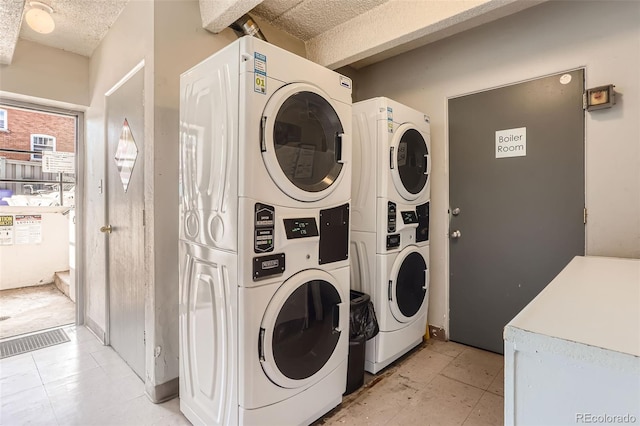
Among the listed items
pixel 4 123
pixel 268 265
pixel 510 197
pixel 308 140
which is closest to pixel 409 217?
pixel 510 197

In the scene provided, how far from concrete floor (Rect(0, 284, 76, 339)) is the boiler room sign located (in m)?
4.25

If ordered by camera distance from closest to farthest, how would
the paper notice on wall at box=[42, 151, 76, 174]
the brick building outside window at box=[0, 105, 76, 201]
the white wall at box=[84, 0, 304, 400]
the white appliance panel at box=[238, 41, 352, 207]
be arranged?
1. the white appliance panel at box=[238, 41, 352, 207]
2. the white wall at box=[84, 0, 304, 400]
3. the paper notice on wall at box=[42, 151, 76, 174]
4. the brick building outside window at box=[0, 105, 76, 201]

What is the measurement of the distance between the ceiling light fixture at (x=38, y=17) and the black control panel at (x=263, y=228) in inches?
82.5

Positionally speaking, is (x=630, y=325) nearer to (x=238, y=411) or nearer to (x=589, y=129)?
(x=238, y=411)

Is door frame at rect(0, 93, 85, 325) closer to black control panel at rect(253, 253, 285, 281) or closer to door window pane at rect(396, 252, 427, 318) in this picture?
black control panel at rect(253, 253, 285, 281)

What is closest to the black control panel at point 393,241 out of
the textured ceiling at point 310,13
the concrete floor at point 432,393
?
the concrete floor at point 432,393

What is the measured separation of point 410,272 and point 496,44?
1.91 meters

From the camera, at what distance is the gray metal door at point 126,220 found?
7.14 ft

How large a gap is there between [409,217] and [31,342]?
3327 mm

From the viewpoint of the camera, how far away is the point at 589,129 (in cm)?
216

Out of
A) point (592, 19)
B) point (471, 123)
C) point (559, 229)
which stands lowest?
point (559, 229)

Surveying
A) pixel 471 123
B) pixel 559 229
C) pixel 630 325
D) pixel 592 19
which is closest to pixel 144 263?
pixel 630 325

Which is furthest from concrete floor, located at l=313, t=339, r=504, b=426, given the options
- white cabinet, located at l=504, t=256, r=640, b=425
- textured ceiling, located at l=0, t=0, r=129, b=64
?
textured ceiling, located at l=0, t=0, r=129, b=64

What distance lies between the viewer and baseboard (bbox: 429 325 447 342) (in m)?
2.84
